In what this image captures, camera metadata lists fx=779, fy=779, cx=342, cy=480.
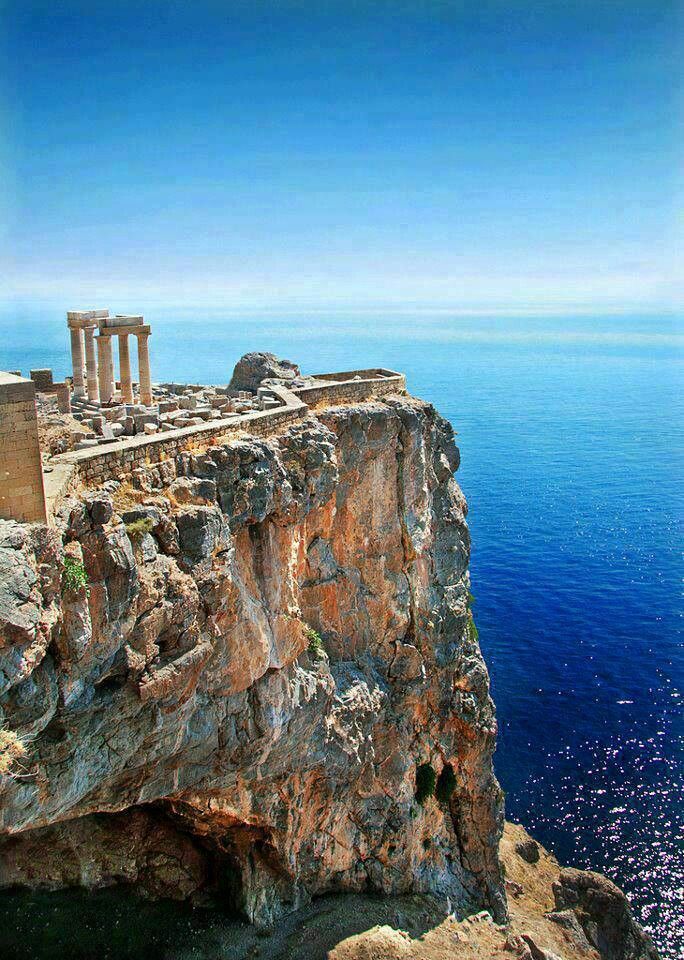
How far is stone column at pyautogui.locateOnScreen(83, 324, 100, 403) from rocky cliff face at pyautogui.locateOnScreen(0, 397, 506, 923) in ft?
38.6

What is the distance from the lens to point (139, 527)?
1966cm

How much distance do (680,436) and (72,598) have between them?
12164 centimetres

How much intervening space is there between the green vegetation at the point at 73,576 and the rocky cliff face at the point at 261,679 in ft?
0.16

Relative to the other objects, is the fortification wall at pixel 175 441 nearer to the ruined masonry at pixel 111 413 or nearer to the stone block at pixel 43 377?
the ruined masonry at pixel 111 413

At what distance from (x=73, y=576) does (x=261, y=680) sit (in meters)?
10.5

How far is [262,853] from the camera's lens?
98.8ft

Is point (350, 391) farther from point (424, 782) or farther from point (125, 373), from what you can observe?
point (424, 782)

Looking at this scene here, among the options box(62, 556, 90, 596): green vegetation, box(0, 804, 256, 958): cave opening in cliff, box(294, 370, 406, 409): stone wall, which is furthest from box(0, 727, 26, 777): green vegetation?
box(294, 370, 406, 409): stone wall

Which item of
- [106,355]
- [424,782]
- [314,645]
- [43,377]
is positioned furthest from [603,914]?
[43,377]

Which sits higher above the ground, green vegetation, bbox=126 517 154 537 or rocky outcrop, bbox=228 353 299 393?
rocky outcrop, bbox=228 353 299 393

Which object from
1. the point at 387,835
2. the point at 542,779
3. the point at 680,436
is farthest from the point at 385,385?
the point at 680,436

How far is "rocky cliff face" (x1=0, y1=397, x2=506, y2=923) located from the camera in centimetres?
1811

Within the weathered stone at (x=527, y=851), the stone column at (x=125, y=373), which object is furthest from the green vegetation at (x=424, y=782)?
the stone column at (x=125, y=373)

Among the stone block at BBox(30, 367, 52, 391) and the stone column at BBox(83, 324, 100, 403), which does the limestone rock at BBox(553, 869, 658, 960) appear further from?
the stone block at BBox(30, 367, 52, 391)
